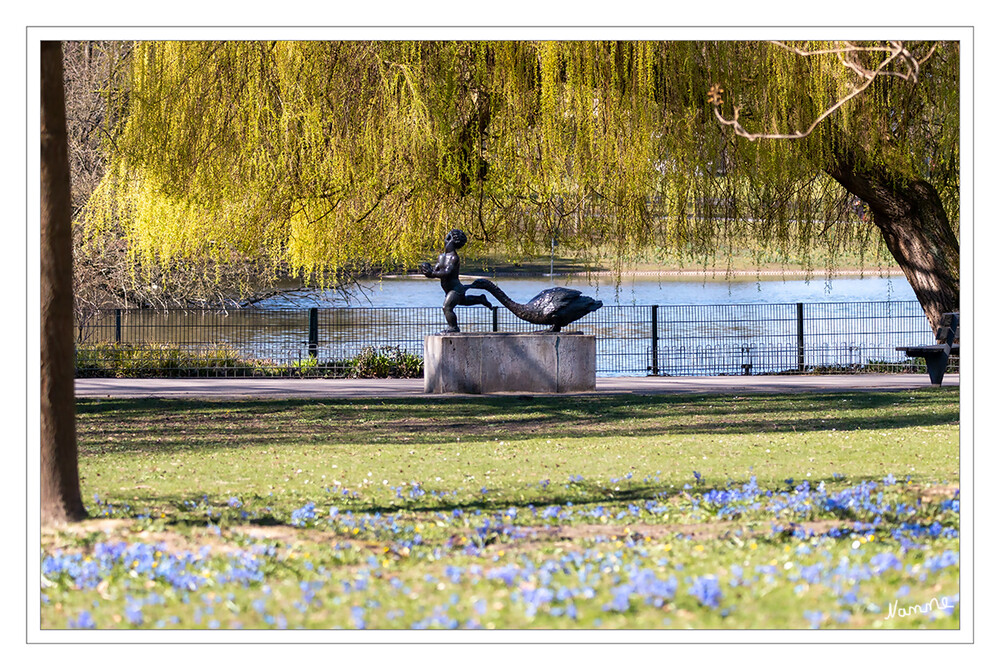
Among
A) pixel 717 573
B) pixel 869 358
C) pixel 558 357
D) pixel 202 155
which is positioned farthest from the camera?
pixel 869 358

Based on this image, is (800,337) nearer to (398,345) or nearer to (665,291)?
(398,345)

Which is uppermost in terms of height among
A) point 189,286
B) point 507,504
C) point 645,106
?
point 645,106

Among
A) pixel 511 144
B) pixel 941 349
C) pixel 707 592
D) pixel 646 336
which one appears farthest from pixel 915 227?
pixel 707 592

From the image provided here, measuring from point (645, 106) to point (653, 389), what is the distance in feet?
19.8

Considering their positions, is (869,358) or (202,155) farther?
(869,358)

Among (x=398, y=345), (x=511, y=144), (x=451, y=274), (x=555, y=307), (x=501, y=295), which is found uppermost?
(x=511, y=144)

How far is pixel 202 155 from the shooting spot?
44.3 ft

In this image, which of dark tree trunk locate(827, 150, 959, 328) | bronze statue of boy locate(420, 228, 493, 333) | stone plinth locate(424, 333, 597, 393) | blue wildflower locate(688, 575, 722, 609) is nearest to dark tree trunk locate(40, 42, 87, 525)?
blue wildflower locate(688, 575, 722, 609)

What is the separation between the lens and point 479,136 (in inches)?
544

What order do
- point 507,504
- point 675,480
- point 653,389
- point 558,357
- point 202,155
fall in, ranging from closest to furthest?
point 507,504 → point 675,480 → point 202,155 → point 558,357 → point 653,389

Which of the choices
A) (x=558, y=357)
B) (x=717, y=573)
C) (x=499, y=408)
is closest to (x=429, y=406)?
(x=499, y=408)

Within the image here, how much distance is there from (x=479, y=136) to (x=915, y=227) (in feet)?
18.8

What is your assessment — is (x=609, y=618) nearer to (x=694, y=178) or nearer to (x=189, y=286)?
(x=694, y=178)
